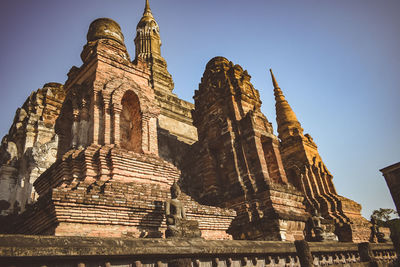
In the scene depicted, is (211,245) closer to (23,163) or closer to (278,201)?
(278,201)

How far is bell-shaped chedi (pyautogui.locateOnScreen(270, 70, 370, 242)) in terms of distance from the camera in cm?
1551

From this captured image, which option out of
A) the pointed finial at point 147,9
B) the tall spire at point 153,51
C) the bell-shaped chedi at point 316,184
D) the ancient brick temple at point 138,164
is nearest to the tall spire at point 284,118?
the bell-shaped chedi at point 316,184

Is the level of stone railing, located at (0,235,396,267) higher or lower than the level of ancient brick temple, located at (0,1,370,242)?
lower

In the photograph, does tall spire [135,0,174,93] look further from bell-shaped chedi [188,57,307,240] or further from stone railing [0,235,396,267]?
stone railing [0,235,396,267]

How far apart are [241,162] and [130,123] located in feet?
14.0

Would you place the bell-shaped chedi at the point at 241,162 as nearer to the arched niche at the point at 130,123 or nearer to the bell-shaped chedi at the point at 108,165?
the bell-shaped chedi at the point at 108,165

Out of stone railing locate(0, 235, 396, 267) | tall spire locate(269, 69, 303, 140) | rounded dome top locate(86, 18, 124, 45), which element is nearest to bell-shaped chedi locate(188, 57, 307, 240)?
stone railing locate(0, 235, 396, 267)

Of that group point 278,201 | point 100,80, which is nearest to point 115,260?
point 100,80

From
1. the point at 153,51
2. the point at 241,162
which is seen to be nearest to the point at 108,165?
the point at 241,162

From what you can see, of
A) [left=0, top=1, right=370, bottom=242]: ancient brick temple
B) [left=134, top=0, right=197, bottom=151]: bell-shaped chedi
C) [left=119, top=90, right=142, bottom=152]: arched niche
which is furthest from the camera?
[left=134, top=0, right=197, bottom=151]: bell-shaped chedi

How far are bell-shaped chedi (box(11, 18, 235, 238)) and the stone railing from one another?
244cm

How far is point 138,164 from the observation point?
7.96 meters

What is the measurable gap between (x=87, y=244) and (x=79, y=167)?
454cm

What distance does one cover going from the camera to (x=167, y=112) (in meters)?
18.2
